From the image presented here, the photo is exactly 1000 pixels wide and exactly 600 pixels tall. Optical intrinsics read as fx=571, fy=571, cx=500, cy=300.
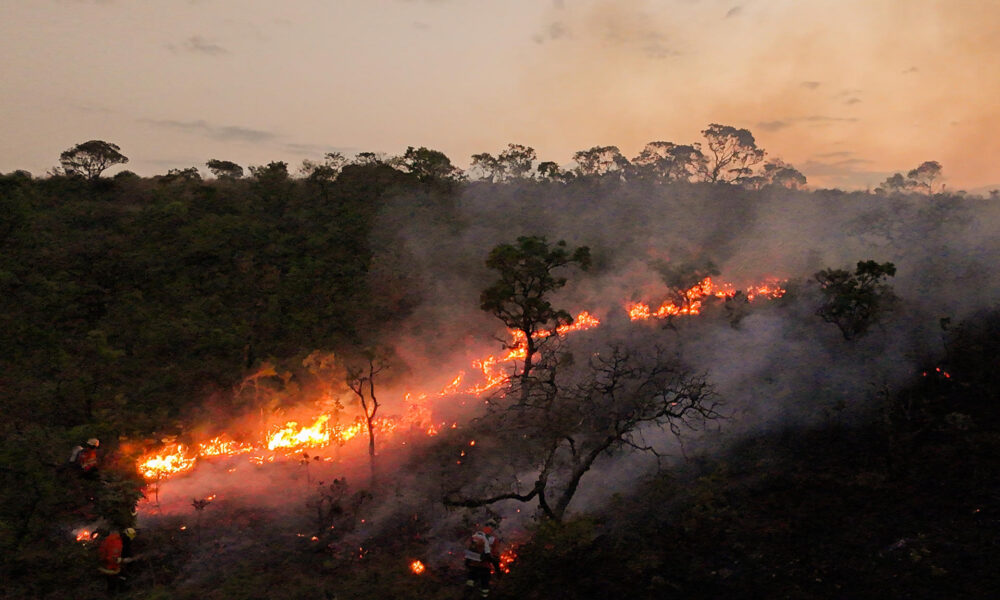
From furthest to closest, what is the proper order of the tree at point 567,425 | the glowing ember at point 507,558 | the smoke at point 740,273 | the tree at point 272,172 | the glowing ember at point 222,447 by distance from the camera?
the tree at point 272,172 < the glowing ember at point 222,447 < the smoke at point 740,273 < the tree at point 567,425 < the glowing ember at point 507,558

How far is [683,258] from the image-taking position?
40.7m

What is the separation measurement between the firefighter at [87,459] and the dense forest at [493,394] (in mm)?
631

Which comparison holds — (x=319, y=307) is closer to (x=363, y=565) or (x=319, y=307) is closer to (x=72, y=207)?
(x=363, y=565)

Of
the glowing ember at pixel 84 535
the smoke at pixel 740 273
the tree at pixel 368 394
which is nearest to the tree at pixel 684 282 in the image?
the smoke at pixel 740 273

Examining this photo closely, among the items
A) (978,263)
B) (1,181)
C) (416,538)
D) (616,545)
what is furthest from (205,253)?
(978,263)

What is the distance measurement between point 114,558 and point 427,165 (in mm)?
43634

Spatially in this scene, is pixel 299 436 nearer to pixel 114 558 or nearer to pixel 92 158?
pixel 114 558

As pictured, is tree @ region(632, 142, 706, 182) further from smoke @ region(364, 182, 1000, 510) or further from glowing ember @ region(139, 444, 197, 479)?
glowing ember @ region(139, 444, 197, 479)

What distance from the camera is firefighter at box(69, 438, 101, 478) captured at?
15845mm

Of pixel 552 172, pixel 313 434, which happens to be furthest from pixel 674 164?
pixel 313 434

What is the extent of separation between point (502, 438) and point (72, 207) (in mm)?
36749

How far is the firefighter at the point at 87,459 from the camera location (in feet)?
52.0

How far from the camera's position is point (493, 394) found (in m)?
25.3

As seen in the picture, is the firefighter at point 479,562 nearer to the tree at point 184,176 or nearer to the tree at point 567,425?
the tree at point 567,425
